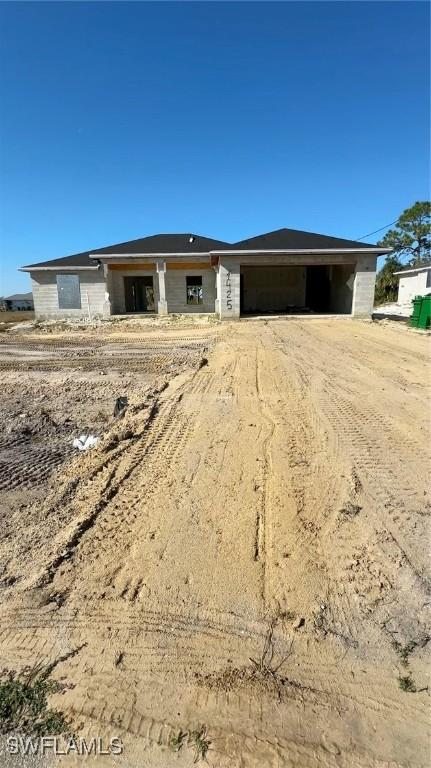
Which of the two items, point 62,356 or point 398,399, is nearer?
point 398,399

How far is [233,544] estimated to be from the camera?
3.20 m

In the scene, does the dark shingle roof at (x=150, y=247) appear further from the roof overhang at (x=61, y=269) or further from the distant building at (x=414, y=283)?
the distant building at (x=414, y=283)

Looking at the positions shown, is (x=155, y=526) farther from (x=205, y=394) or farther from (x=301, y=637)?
(x=205, y=394)

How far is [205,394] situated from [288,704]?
536cm

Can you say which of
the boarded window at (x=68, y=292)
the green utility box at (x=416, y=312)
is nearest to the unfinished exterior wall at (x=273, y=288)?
the boarded window at (x=68, y=292)

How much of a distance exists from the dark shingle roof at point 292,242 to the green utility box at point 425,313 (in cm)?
549

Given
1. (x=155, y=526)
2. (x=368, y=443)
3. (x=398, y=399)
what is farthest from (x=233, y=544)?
(x=398, y=399)

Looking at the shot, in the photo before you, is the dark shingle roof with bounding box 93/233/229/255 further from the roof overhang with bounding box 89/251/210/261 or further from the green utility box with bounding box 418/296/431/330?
the green utility box with bounding box 418/296/431/330

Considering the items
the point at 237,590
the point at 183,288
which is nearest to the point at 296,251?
the point at 183,288

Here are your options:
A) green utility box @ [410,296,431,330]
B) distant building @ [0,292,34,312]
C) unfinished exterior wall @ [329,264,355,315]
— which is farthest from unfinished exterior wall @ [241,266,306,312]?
distant building @ [0,292,34,312]

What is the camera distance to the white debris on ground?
17.3 ft

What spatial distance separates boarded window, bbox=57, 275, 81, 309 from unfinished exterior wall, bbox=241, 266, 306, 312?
420 inches

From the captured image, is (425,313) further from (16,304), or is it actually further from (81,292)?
(16,304)

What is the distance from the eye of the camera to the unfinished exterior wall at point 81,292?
81.0ft
